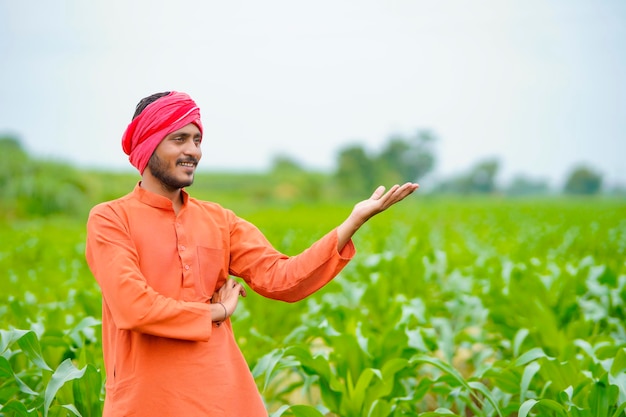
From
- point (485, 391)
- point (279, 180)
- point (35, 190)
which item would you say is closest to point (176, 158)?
point (485, 391)

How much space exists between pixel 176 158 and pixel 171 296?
1.30 ft

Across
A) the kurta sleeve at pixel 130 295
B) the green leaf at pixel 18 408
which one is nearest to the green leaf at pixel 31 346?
the green leaf at pixel 18 408

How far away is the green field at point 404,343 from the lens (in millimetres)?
3033

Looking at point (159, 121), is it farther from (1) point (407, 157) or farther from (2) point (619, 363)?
(1) point (407, 157)

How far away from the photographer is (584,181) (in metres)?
73.9

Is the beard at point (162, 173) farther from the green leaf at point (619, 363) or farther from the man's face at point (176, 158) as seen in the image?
the green leaf at point (619, 363)

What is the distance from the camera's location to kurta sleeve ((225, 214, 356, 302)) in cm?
223

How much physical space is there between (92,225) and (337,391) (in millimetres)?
1561

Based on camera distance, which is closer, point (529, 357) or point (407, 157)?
point (529, 357)

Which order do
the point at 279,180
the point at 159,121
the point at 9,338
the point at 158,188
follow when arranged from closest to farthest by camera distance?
1. the point at 159,121
2. the point at 158,188
3. the point at 9,338
4. the point at 279,180

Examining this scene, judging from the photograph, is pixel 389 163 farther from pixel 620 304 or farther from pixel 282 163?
pixel 620 304

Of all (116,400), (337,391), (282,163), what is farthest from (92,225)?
(282,163)

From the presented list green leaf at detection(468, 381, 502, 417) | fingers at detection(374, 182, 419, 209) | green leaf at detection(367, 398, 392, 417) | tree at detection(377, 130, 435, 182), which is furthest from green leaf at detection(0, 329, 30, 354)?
tree at detection(377, 130, 435, 182)

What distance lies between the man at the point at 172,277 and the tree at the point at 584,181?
239 ft
